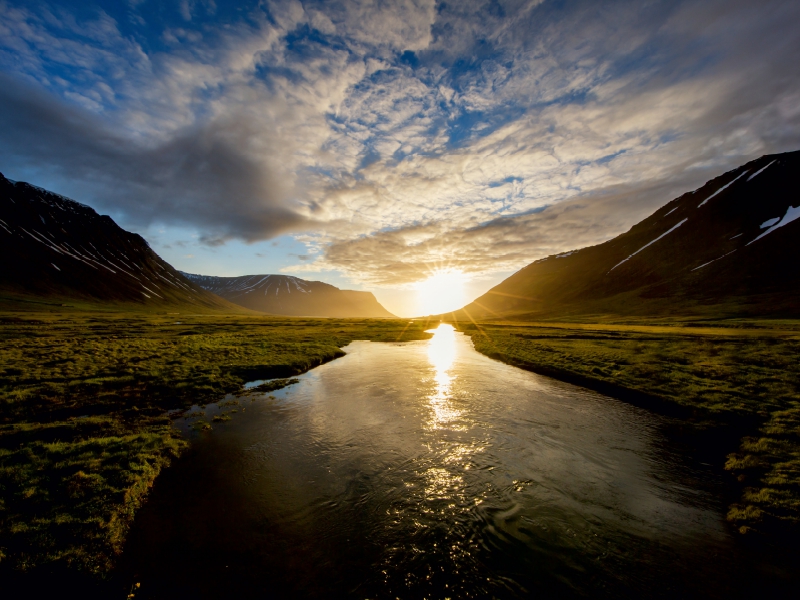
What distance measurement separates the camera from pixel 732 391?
78.9 ft

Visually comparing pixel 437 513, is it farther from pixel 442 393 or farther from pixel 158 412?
pixel 158 412

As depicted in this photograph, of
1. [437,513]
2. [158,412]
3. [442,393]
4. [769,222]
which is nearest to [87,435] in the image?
[158,412]

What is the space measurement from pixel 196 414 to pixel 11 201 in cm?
30294

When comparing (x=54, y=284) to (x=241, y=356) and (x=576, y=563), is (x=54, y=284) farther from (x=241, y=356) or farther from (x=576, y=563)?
(x=576, y=563)

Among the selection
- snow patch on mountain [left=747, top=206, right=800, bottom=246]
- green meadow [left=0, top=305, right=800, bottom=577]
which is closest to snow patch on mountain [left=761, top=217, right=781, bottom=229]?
snow patch on mountain [left=747, top=206, right=800, bottom=246]

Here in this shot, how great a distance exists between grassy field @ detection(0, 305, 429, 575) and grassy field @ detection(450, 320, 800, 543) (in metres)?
23.3

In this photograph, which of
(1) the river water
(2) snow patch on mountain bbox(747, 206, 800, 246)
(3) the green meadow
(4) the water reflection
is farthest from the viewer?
(2) snow patch on mountain bbox(747, 206, 800, 246)

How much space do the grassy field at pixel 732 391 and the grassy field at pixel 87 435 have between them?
76.4 feet

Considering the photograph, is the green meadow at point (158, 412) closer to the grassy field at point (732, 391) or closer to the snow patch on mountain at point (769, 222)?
the grassy field at point (732, 391)

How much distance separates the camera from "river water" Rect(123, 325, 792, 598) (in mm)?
9203

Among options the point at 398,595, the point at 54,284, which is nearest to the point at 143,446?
the point at 398,595

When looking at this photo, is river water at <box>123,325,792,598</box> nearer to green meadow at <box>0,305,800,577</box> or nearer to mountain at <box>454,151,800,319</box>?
green meadow at <box>0,305,800,577</box>

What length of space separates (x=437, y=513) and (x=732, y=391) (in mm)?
27787

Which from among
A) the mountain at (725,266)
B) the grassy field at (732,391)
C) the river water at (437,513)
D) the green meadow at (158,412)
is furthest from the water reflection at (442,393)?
the mountain at (725,266)
